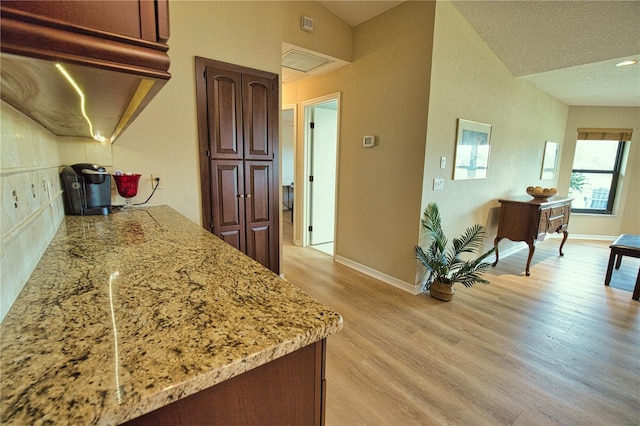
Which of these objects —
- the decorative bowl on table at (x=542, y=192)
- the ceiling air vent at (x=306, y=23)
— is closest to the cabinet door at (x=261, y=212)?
the ceiling air vent at (x=306, y=23)

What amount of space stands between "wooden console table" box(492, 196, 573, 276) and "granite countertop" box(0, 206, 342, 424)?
10.9ft

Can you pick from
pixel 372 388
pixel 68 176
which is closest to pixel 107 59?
pixel 68 176

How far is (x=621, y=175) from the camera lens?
4938 millimetres

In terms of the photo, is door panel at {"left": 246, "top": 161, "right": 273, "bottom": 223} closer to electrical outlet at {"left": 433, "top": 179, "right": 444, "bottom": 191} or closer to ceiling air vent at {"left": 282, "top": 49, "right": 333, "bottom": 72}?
ceiling air vent at {"left": 282, "top": 49, "right": 333, "bottom": 72}

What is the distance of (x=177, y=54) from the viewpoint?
7.15 ft

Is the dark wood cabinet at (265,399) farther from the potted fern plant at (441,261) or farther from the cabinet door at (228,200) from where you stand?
the potted fern plant at (441,261)

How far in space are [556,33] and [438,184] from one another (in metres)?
1.80

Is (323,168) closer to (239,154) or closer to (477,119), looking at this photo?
(239,154)

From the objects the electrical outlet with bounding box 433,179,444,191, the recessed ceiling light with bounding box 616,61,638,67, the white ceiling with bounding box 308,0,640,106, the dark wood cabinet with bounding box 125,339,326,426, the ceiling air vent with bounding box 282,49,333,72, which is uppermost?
the white ceiling with bounding box 308,0,640,106

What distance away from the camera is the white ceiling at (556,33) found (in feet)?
8.01

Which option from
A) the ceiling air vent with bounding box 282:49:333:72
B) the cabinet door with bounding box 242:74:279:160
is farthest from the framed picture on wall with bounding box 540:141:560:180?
the cabinet door with bounding box 242:74:279:160

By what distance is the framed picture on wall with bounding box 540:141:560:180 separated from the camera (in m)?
4.58

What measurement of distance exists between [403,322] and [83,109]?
2.37m

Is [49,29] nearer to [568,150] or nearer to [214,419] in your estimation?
[214,419]
